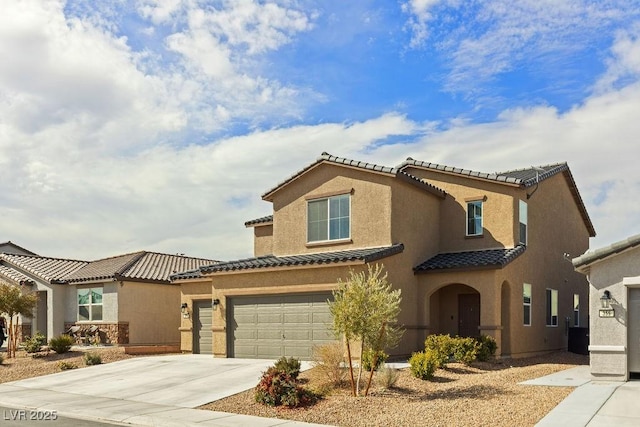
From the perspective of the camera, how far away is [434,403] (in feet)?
48.2

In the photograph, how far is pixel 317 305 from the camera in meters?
22.2

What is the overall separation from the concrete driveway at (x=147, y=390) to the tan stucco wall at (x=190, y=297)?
9.91 ft

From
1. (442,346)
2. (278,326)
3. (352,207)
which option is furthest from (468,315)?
(278,326)

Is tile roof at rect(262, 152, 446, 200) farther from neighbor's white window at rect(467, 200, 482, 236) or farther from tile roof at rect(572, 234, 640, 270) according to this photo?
tile roof at rect(572, 234, 640, 270)

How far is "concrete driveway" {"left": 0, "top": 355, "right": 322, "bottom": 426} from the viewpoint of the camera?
14.7 metres

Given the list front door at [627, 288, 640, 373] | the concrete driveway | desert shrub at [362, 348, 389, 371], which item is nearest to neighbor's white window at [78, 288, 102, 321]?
the concrete driveway

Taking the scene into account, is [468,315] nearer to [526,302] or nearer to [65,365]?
[526,302]

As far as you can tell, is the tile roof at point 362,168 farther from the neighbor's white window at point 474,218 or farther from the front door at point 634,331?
the front door at point 634,331

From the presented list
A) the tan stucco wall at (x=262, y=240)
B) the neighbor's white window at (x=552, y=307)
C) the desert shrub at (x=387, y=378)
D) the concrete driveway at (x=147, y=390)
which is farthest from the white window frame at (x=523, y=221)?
the tan stucco wall at (x=262, y=240)

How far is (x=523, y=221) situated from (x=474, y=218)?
1.82m

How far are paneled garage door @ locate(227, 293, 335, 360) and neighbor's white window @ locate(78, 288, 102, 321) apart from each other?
10.3 meters

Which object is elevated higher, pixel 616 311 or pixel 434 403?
pixel 616 311

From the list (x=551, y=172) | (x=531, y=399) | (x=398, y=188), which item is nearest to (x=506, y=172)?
(x=551, y=172)

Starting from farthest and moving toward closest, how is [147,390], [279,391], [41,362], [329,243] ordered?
[41,362], [329,243], [147,390], [279,391]
